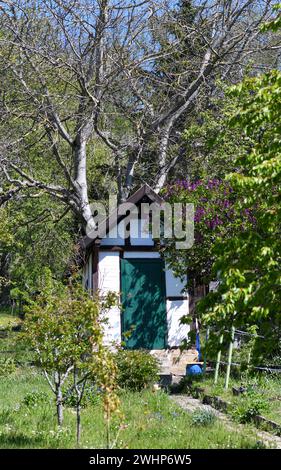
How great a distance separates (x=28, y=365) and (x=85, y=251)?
3799 millimetres

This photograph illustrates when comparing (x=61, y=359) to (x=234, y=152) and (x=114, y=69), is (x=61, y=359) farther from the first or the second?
(x=114, y=69)

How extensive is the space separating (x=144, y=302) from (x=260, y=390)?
566cm

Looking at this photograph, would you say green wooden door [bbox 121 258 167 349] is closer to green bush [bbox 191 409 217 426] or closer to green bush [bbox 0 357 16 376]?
green bush [bbox 0 357 16 376]

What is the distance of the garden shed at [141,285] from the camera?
1609 centimetres

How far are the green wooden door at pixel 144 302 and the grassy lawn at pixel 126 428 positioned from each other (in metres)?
4.09

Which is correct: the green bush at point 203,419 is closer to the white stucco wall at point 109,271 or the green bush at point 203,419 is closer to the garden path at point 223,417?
the garden path at point 223,417

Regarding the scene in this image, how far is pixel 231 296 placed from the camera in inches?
198

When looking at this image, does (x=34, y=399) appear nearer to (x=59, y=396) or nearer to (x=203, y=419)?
(x=59, y=396)

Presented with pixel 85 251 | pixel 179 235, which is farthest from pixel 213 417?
pixel 85 251

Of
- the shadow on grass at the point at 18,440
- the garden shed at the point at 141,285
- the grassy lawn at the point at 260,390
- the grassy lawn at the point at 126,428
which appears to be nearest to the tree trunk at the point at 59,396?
the grassy lawn at the point at 126,428

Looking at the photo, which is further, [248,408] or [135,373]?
[135,373]

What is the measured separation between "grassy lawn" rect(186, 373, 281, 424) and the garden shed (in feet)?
9.90

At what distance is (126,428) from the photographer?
28.3 ft

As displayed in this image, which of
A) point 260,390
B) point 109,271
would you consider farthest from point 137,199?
point 260,390
